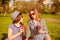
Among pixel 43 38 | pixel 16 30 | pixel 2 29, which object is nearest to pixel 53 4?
pixel 43 38

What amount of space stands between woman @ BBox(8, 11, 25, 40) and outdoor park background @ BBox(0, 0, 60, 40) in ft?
0.59

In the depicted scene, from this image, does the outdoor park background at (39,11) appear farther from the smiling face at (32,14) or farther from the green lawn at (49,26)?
the smiling face at (32,14)

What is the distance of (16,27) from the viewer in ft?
5.31

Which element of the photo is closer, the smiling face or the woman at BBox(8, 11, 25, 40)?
the woman at BBox(8, 11, 25, 40)

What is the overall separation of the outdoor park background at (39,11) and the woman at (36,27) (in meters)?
0.12

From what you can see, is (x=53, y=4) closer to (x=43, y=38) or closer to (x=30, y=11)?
(x=30, y=11)

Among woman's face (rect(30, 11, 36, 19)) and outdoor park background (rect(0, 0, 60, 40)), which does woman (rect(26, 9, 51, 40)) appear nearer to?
woman's face (rect(30, 11, 36, 19))

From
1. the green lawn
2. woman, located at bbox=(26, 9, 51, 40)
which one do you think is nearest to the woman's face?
woman, located at bbox=(26, 9, 51, 40)

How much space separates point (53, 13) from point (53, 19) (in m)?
0.08

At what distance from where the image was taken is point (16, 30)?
1.62 m

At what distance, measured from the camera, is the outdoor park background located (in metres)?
1.79

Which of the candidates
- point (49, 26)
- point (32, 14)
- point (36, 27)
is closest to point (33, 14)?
point (32, 14)

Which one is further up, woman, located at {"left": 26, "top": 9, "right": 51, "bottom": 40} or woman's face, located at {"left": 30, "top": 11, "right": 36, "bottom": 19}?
→ woman's face, located at {"left": 30, "top": 11, "right": 36, "bottom": 19}

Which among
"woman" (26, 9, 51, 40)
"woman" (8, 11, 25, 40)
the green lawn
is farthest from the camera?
the green lawn
